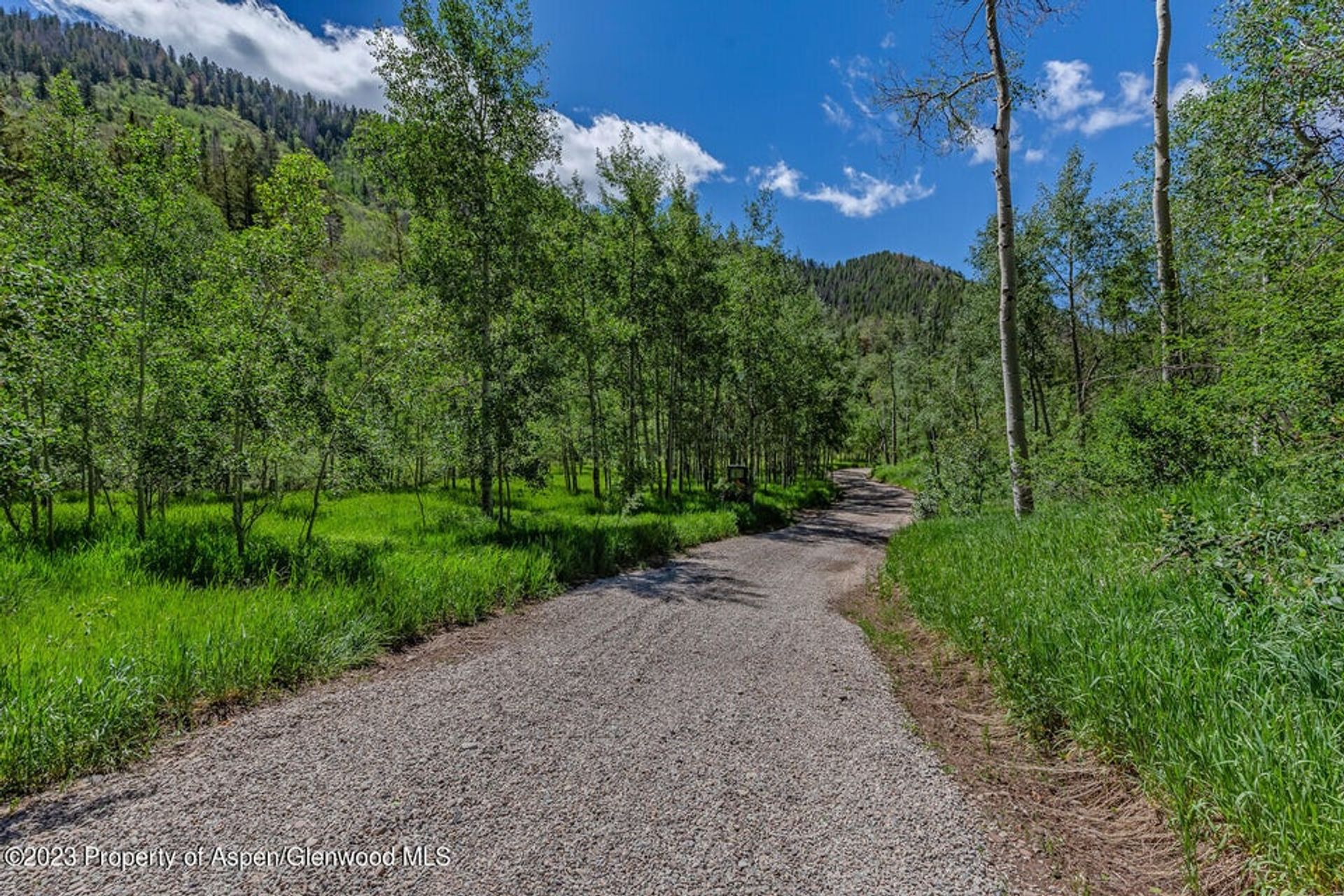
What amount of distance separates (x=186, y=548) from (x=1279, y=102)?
15181 millimetres

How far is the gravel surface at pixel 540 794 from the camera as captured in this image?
7.41ft

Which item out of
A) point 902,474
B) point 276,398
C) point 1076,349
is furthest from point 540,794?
point 902,474

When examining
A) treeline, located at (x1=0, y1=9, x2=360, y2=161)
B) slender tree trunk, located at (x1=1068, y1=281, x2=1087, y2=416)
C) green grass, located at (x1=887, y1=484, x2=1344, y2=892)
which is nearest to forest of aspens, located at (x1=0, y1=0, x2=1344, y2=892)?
green grass, located at (x1=887, y1=484, x2=1344, y2=892)

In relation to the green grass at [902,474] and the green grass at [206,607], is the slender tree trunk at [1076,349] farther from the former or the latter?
the green grass at [206,607]

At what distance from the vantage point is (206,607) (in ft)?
15.3

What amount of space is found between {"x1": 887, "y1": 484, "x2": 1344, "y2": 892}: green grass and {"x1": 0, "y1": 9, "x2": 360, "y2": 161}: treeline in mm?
182638

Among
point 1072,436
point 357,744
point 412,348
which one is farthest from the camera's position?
point 1072,436

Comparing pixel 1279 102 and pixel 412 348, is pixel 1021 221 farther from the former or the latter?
pixel 412 348

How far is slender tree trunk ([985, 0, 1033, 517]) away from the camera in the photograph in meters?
8.48

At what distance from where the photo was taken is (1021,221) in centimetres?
2091

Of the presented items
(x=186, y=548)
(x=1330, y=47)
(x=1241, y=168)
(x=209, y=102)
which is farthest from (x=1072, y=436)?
(x=209, y=102)

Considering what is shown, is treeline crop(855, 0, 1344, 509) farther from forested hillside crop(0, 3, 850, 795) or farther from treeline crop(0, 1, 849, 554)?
treeline crop(0, 1, 849, 554)

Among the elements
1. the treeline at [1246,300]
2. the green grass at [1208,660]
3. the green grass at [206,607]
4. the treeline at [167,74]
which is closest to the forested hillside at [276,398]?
the green grass at [206,607]

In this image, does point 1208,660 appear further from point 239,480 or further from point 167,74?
point 167,74
